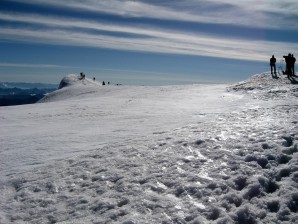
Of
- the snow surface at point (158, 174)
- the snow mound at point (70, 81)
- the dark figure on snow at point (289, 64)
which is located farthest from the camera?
the snow mound at point (70, 81)

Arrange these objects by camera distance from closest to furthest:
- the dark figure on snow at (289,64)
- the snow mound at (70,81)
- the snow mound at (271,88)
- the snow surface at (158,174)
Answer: the snow surface at (158,174)
the snow mound at (271,88)
the dark figure on snow at (289,64)
the snow mound at (70,81)

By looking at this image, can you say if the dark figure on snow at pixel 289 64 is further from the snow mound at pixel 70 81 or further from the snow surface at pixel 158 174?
the snow mound at pixel 70 81

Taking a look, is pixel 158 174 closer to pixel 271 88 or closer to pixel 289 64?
pixel 271 88

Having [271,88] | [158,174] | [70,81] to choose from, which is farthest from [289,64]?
[70,81]

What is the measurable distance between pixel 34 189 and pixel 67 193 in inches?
44.0

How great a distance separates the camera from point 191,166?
10172 mm

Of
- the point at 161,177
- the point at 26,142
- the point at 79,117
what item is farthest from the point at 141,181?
the point at 79,117

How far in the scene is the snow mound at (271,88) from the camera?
27.0 m

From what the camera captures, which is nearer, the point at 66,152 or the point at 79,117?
the point at 66,152

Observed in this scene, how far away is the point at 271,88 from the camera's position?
3078cm

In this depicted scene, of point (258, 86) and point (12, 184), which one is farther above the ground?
point (258, 86)

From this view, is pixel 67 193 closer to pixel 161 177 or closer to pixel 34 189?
pixel 34 189

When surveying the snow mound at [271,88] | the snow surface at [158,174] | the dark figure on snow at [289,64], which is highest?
the dark figure on snow at [289,64]

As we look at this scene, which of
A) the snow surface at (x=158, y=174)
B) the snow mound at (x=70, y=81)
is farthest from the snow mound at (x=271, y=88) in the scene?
the snow mound at (x=70, y=81)
